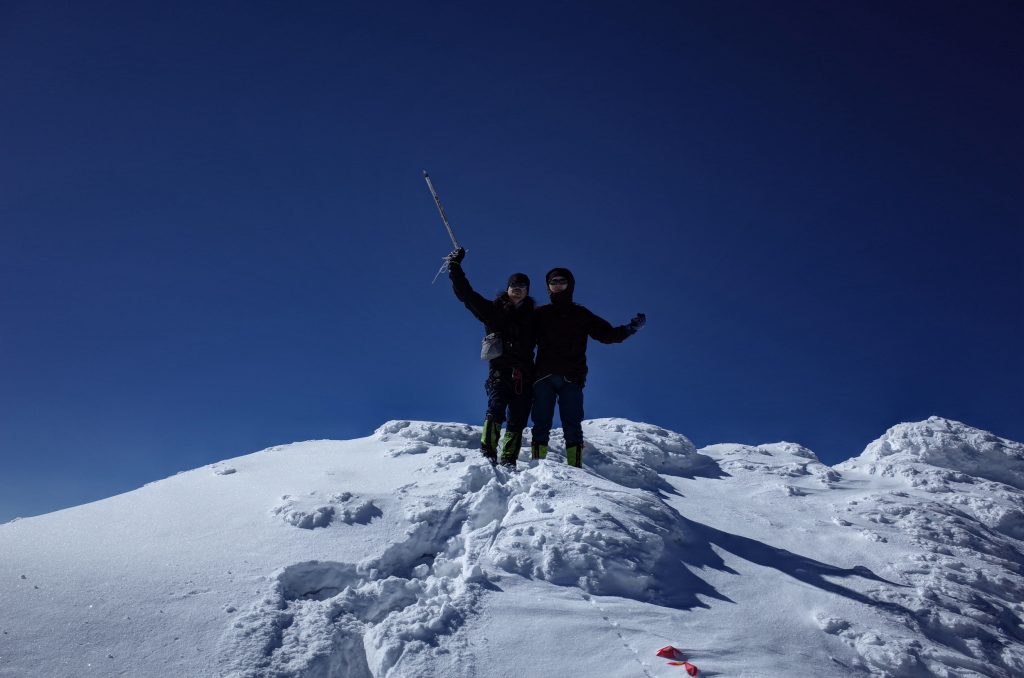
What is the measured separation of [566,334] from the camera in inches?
301

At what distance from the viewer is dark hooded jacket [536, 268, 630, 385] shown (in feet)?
24.9

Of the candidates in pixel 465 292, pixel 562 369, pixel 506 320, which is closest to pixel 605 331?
pixel 562 369

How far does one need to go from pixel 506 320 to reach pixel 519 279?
646mm

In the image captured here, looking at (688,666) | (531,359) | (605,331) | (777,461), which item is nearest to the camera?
(688,666)

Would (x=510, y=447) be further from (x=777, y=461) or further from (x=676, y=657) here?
(x=777, y=461)

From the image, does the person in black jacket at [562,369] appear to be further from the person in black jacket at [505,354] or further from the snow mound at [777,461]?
the snow mound at [777,461]

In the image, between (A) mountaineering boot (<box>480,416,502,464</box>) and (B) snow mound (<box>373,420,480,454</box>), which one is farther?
(B) snow mound (<box>373,420,480,454</box>)

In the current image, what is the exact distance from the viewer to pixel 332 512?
540cm

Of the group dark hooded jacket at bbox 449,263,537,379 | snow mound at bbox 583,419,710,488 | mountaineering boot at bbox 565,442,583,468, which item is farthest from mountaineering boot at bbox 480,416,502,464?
snow mound at bbox 583,419,710,488

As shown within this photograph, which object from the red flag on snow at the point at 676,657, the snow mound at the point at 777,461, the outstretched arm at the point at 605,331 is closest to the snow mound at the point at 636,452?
the snow mound at the point at 777,461

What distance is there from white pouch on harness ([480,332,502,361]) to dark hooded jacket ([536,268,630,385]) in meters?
0.68

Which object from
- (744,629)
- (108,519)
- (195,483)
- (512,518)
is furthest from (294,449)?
(744,629)

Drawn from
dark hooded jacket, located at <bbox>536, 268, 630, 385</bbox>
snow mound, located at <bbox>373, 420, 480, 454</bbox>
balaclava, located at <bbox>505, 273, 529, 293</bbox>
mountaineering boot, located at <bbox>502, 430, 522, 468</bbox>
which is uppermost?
balaclava, located at <bbox>505, 273, 529, 293</bbox>

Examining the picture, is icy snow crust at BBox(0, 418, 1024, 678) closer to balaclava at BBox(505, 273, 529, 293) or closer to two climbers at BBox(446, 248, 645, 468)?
two climbers at BBox(446, 248, 645, 468)
